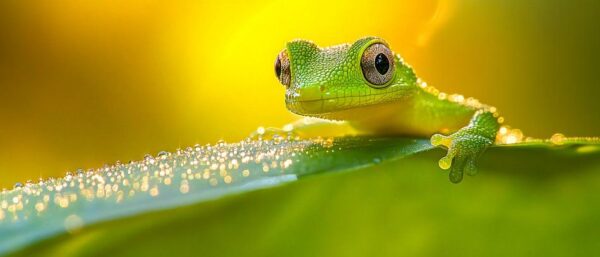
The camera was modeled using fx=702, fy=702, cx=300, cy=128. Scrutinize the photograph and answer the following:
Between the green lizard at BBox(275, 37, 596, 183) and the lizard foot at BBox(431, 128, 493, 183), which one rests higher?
the green lizard at BBox(275, 37, 596, 183)

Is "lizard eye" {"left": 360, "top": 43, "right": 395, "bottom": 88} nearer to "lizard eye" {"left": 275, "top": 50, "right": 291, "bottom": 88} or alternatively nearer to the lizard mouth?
the lizard mouth

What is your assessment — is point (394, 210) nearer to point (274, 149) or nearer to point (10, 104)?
point (274, 149)

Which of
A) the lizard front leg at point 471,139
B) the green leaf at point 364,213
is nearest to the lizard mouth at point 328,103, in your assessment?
the lizard front leg at point 471,139

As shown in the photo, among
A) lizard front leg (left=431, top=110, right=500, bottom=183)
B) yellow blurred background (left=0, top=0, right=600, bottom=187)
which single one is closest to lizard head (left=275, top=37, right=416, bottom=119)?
lizard front leg (left=431, top=110, right=500, bottom=183)

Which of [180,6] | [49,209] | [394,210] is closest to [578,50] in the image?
[180,6]

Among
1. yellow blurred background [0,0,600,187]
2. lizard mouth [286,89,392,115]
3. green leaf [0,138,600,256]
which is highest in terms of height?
yellow blurred background [0,0,600,187]

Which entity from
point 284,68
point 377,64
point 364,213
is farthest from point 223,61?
Result: point 364,213

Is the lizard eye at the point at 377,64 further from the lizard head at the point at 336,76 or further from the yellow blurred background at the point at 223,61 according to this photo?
the yellow blurred background at the point at 223,61

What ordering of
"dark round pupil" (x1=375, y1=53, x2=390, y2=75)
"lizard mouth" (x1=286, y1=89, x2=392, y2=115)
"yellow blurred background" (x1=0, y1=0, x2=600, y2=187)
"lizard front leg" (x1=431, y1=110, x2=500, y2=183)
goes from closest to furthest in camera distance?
"lizard front leg" (x1=431, y1=110, x2=500, y2=183)
"lizard mouth" (x1=286, y1=89, x2=392, y2=115)
"dark round pupil" (x1=375, y1=53, x2=390, y2=75)
"yellow blurred background" (x1=0, y1=0, x2=600, y2=187)

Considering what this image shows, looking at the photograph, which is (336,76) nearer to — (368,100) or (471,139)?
(368,100)

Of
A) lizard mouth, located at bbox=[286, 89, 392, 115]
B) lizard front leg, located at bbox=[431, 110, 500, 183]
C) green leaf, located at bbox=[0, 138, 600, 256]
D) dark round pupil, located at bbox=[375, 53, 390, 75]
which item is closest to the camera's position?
green leaf, located at bbox=[0, 138, 600, 256]
